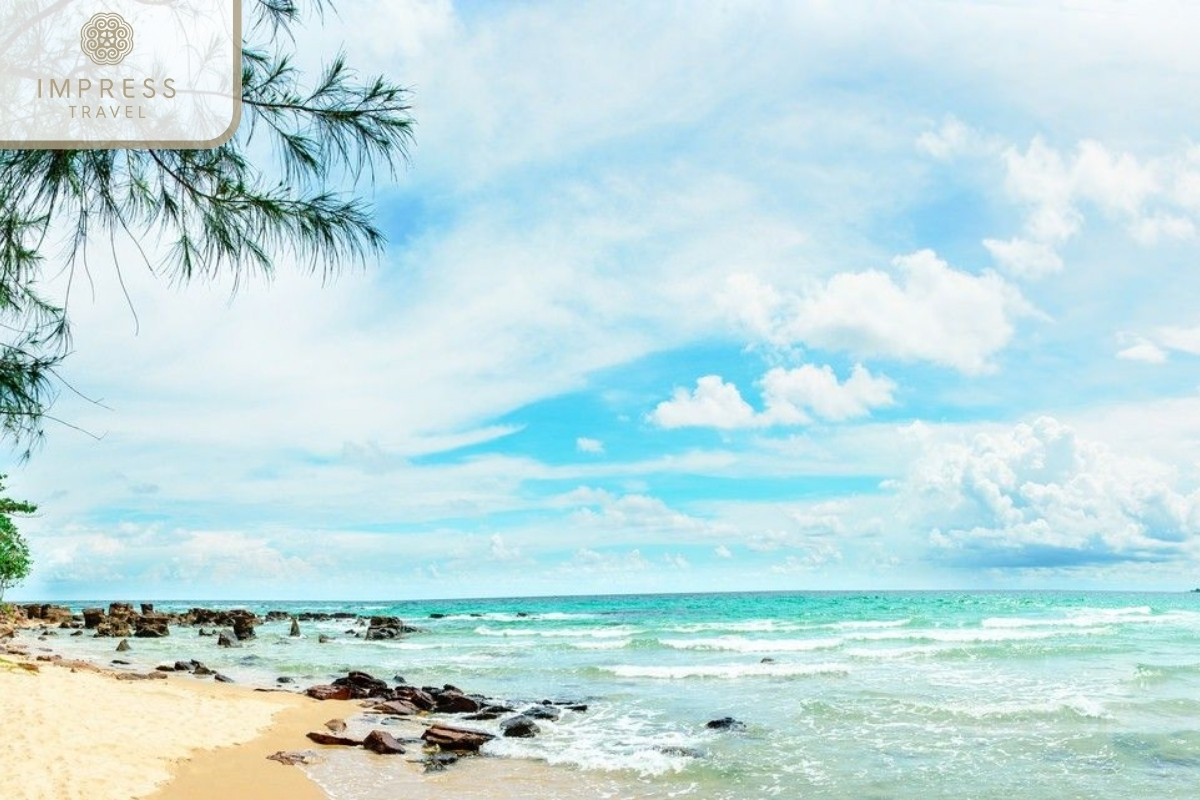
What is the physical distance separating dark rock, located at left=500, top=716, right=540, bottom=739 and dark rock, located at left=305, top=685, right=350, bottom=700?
194 inches

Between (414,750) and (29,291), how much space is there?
27.2 feet

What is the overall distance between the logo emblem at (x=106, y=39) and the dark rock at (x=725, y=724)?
1265 centimetres

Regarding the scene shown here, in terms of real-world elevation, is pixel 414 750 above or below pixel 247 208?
below

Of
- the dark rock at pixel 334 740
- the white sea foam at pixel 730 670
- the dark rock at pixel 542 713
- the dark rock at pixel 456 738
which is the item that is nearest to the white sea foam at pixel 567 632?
the white sea foam at pixel 730 670

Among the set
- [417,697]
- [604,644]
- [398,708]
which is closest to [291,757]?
[398,708]

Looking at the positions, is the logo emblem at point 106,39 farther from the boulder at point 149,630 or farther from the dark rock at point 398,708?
the boulder at point 149,630

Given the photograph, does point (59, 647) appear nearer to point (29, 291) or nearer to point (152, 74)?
point (29, 291)

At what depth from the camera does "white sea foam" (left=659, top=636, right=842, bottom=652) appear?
29.2m

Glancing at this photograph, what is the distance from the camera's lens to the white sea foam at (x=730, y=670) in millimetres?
21297

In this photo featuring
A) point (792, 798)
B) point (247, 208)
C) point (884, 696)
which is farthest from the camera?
point (884, 696)

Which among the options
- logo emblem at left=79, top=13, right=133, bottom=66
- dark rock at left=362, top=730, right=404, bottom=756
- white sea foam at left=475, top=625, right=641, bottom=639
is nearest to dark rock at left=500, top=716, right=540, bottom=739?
dark rock at left=362, top=730, right=404, bottom=756

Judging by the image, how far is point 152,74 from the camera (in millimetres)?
4254

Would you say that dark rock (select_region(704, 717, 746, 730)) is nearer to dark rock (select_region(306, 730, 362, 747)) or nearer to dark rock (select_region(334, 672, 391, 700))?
dark rock (select_region(306, 730, 362, 747))

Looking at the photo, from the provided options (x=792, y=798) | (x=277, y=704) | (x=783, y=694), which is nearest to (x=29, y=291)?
(x=792, y=798)
